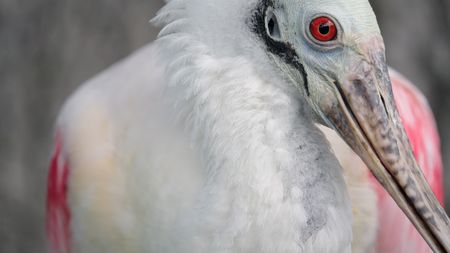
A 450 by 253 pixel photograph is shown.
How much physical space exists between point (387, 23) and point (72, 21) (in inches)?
76.7

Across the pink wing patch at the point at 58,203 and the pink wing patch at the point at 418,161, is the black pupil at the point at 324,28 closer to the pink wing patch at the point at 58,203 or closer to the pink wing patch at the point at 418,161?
the pink wing patch at the point at 418,161

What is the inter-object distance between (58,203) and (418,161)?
4.60ft

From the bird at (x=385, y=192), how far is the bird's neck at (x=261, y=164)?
50 cm

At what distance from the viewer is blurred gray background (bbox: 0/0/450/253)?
5570 mm

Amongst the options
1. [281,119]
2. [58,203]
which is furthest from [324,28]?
[58,203]

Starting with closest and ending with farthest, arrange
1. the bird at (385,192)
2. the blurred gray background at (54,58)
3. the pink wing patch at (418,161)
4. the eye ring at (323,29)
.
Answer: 1. the eye ring at (323,29)
2. the bird at (385,192)
3. the pink wing patch at (418,161)
4. the blurred gray background at (54,58)

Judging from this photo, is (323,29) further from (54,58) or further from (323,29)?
(54,58)

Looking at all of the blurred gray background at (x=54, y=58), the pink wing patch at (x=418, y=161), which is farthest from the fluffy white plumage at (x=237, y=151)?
the blurred gray background at (x=54, y=58)

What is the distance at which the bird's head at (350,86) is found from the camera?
2.51 m

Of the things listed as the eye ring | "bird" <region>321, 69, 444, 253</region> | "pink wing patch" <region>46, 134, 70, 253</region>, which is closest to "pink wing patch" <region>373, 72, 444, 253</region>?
"bird" <region>321, 69, 444, 253</region>

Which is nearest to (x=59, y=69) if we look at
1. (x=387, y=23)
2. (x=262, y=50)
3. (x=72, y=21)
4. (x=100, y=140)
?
(x=72, y=21)

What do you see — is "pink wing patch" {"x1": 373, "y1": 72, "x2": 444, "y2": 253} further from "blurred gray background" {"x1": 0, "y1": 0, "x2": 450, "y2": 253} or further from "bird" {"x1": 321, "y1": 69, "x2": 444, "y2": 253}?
"blurred gray background" {"x1": 0, "y1": 0, "x2": 450, "y2": 253}

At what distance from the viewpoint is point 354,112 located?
2.57 metres

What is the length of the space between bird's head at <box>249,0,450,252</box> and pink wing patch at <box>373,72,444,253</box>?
0.57 m
